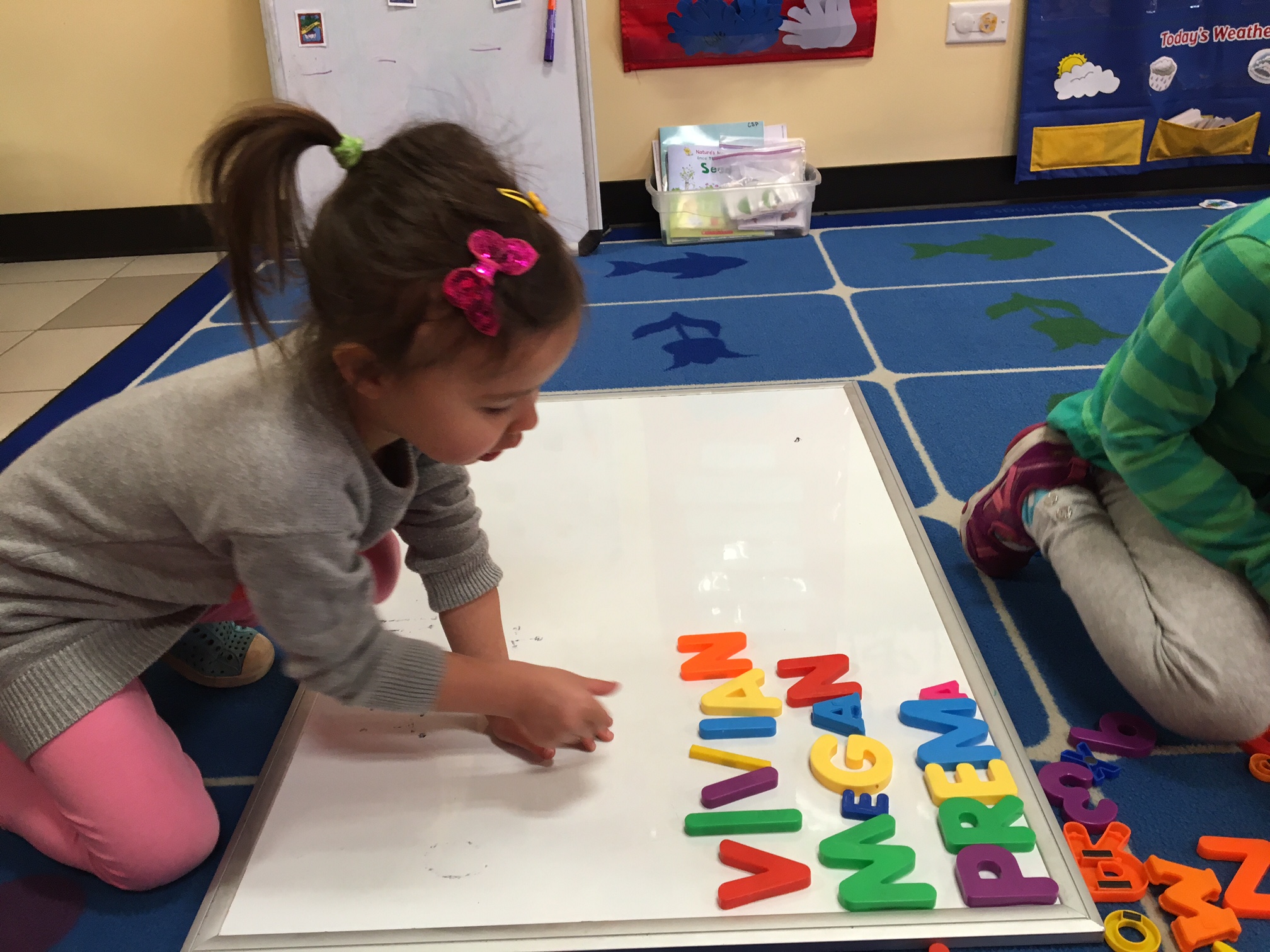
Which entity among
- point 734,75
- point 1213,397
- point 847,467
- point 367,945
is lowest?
point 367,945

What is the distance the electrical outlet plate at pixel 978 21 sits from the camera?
2166 millimetres

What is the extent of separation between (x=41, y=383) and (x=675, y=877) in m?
1.55

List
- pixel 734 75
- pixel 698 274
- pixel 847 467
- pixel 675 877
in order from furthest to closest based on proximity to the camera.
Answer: pixel 734 75 < pixel 698 274 < pixel 847 467 < pixel 675 877

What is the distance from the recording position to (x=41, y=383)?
1.71 meters

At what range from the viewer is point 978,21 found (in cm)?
218

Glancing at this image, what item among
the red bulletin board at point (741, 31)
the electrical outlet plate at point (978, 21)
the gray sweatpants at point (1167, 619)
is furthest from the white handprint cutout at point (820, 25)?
the gray sweatpants at point (1167, 619)

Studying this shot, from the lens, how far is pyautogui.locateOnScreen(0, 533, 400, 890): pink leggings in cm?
76

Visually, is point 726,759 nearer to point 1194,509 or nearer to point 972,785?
point 972,785

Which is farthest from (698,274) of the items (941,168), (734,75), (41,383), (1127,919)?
(1127,919)

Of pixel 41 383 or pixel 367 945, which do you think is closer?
pixel 367 945

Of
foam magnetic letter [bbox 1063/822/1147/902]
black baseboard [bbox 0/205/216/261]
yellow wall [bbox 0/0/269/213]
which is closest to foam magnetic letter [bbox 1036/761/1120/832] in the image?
foam magnetic letter [bbox 1063/822/1147/902]

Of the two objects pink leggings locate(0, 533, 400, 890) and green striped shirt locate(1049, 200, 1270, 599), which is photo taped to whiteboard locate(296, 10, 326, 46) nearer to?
pink leggings locate(0, 533, 400, 890)

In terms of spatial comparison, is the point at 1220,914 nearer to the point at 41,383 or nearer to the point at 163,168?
the point at 41,383

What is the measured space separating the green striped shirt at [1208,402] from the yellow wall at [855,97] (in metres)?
1.57
